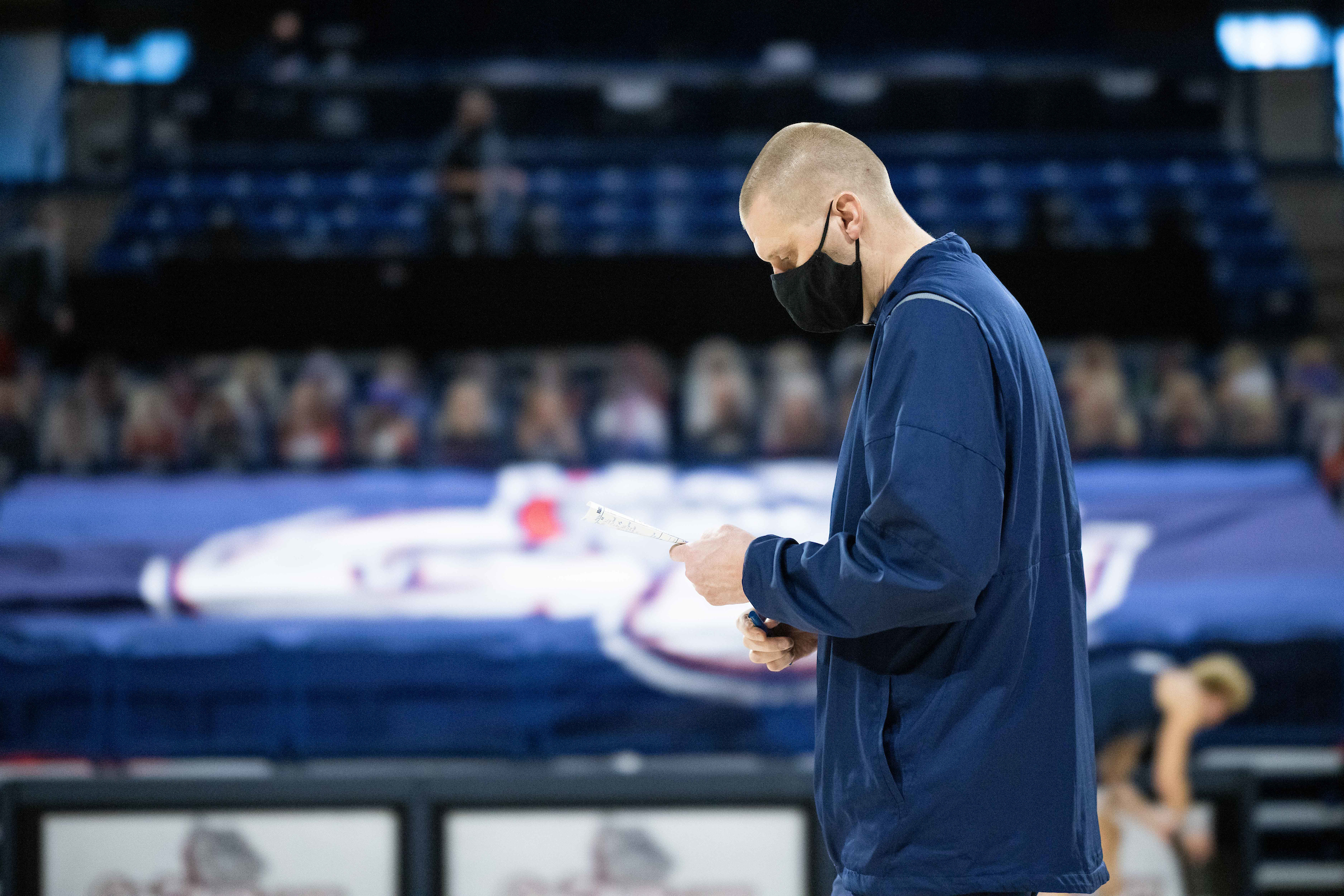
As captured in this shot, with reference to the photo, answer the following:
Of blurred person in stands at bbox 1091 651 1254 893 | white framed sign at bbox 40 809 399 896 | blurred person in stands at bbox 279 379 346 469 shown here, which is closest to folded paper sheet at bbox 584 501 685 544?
white framed sign at bbox 40 809 399 896

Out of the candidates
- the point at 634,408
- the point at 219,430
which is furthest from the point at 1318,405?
the point at 219,430

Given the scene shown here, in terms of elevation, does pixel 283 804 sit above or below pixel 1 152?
below

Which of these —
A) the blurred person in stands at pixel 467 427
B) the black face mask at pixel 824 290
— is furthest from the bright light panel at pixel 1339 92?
the black face mask at pixel 824 290

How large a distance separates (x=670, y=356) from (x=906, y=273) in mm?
5966

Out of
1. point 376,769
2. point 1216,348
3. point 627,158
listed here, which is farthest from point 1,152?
point 1216,348

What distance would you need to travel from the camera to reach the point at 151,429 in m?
Result: 7.09

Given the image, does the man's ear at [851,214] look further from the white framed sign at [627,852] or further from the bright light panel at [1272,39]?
the bright light panel at [1272,39]

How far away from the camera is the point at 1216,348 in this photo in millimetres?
8094

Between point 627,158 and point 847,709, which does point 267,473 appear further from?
point 627,158

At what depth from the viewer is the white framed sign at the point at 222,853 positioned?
185 inches

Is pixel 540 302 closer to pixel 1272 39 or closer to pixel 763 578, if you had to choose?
pixel 763 578

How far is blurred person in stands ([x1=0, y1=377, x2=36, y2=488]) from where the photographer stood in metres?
6.99

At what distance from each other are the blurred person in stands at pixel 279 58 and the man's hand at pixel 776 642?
12197mm

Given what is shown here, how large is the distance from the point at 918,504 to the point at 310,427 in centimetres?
600
